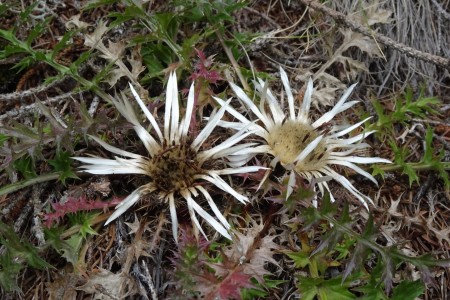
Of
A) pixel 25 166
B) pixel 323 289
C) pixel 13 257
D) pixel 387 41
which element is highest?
pixel 387 41

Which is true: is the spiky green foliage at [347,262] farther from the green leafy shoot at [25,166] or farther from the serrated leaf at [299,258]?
the green leafy shoot at [25,166]

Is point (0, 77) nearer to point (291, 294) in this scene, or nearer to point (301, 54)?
point (301, 54)

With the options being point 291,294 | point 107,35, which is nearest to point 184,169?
point 291,294

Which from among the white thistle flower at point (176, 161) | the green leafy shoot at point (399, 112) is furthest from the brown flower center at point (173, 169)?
the green leafy shoot at point (399, 112)

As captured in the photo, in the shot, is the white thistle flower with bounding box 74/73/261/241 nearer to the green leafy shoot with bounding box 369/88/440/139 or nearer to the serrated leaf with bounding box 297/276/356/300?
the serrated leaf with bounding box 297/276/356/300

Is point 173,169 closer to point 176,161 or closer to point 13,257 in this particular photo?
point 176,161

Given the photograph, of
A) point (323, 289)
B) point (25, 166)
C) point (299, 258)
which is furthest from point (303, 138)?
point (25, 166)
